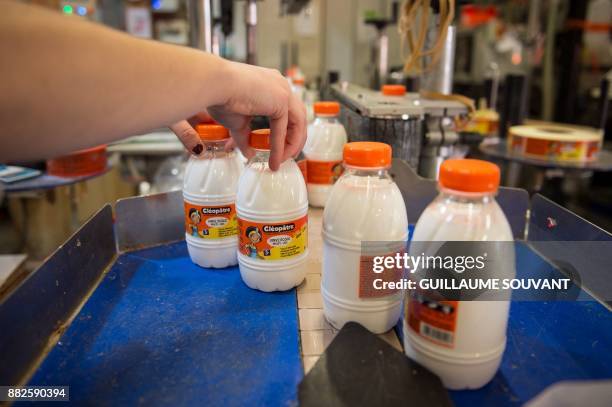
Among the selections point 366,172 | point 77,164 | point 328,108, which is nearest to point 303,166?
point 328,108

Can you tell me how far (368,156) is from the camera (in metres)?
0.67

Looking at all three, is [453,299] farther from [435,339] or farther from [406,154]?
[406,154]

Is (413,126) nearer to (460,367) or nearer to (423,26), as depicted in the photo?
(423,26)

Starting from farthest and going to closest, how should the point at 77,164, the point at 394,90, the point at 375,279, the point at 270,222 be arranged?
the point at 77,164
the point at 394,90
the point at 270,222
the point at 375,279

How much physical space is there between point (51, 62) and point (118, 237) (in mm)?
634

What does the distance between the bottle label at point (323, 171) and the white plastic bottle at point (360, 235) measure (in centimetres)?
53

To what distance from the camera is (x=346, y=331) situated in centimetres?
65

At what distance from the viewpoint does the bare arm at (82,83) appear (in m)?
0.43

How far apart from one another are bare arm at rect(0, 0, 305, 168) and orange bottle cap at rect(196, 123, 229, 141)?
0.26 meters

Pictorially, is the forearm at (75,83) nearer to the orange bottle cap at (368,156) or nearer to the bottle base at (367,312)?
the orange bottle cap at (368,156)

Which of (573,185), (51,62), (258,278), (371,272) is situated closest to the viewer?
(51,62)

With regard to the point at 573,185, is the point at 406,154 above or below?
above

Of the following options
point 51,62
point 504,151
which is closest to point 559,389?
point 51,62

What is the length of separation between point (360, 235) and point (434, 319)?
16 centimetres
